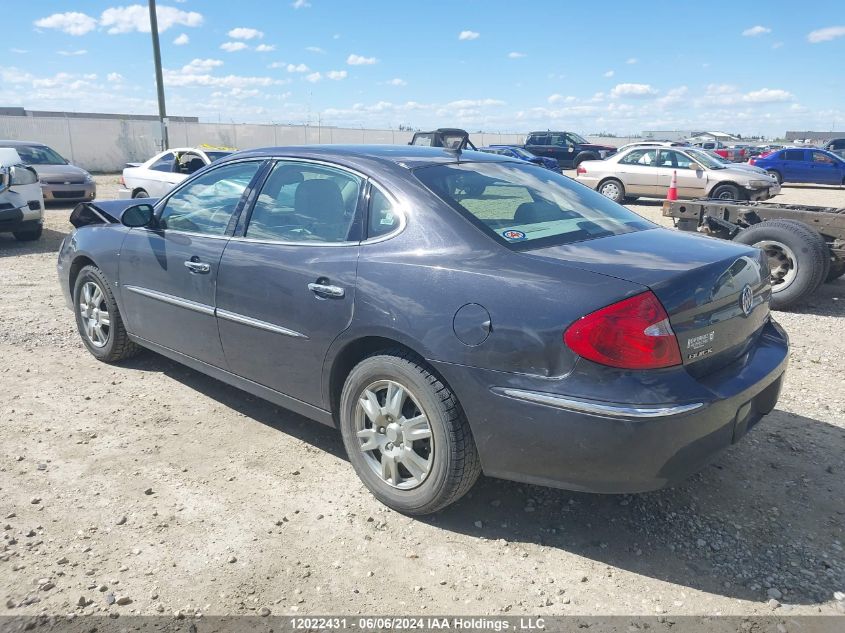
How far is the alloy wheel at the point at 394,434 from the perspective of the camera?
116 inches

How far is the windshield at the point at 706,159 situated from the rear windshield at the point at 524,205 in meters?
14.0

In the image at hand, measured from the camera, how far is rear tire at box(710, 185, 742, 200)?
15500 millimetres

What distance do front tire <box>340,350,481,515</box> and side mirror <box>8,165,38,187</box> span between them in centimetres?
918

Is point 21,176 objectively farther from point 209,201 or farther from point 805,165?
point 805,165

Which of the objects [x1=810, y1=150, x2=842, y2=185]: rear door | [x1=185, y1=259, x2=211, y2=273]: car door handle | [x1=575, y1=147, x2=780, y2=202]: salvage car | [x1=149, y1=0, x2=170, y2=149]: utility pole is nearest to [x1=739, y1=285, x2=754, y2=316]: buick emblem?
[x1=185, y1=259, x2=211, y2=273]: car door handle

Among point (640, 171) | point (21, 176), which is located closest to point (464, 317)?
point (21, 176)

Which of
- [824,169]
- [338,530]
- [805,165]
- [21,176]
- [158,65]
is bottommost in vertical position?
[338,530]

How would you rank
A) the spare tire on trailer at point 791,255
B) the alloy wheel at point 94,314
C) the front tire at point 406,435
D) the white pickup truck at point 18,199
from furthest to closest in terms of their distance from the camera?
the white pickup truck at point 18,199
the spare tire on trailer at point 791,255
the alloy wheel at point 94,314
the front tire at point 406,435

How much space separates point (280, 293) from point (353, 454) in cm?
89

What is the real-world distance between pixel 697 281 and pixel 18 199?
1042 cm

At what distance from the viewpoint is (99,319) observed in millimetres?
4926

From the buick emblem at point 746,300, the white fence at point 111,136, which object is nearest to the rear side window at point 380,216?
the buick emblem at point 746,300

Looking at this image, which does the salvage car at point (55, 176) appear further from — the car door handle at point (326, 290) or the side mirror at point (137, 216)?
the car door handle at point (326, 290)

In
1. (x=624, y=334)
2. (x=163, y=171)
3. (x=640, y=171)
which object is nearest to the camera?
(x=624, y=334)
